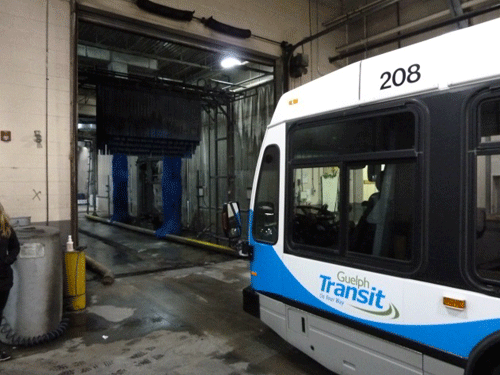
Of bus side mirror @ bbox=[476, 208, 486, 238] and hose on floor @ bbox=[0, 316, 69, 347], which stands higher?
bus side mirror @ bbox=[476, 208, 486, 238]

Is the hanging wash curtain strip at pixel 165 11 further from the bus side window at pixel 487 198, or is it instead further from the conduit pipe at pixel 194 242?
the bus side window at pixel 487 198

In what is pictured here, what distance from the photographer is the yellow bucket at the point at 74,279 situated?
5285 millimetres

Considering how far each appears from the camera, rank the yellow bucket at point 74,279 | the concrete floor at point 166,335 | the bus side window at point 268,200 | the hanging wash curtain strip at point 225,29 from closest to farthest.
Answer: the bus side window at point 268,200 → the concrete floor at point 166,335 → the yellow bucket at point 74,279 → the hanging wash curtain strip at point 225,29

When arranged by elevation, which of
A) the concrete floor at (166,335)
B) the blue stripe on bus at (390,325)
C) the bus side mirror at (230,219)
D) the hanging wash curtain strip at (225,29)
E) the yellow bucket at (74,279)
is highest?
the hanging wash curtain strip at (225,29)

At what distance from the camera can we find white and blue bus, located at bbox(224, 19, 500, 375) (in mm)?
2143

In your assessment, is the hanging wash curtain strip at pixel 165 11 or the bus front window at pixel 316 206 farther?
the hanging wash curtain strip at pixel 165 11

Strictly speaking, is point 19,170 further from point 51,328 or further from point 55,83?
point 51,328

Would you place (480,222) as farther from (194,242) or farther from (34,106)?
(194,242)

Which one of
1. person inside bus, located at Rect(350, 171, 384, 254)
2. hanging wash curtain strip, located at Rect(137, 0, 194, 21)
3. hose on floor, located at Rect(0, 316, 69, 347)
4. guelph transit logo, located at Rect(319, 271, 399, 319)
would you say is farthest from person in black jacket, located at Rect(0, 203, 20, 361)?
hanging wash curtain strip, located at Rect(137, 0, 194, 21)

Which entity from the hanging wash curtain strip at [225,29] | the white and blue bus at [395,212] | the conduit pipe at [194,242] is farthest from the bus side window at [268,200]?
the conduit pipe at [194,242]

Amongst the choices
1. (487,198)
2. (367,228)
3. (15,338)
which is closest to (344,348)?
(367,228)

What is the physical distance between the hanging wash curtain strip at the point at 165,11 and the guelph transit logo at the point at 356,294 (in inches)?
238

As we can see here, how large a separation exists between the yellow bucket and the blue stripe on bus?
288cm

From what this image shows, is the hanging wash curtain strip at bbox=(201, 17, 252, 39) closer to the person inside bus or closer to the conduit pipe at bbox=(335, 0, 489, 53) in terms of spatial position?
the conduit pipe at bbox=(335, 0, 489, 53)
